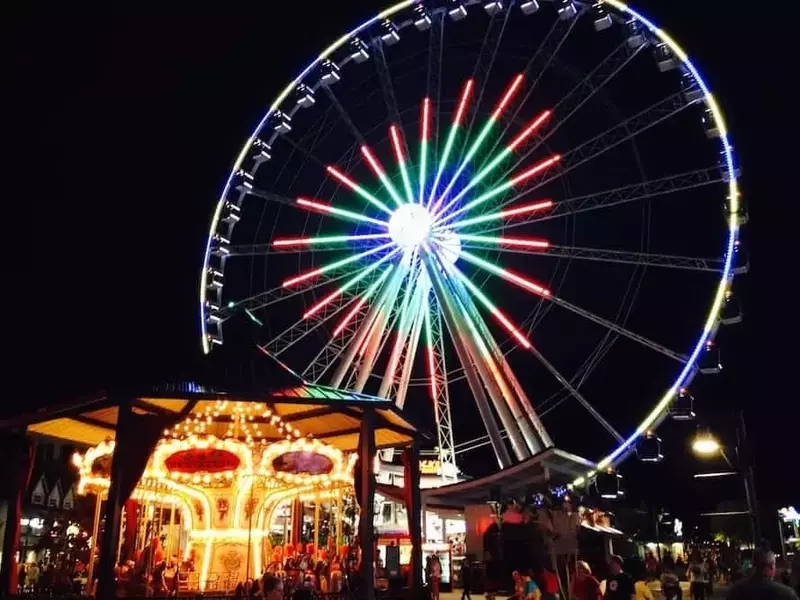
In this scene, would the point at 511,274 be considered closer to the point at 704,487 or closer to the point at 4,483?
the point at 4,483

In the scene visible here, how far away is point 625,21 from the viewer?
68.9ft

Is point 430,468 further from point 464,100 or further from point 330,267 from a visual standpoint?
point 464,100

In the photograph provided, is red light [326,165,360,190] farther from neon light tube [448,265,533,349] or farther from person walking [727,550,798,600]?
person walking [727,550,798,600]

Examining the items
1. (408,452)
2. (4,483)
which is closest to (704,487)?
(408,452)

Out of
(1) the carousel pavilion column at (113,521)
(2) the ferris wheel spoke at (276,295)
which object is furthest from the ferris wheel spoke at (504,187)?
(1) the carousel pavilion column at (113,521)

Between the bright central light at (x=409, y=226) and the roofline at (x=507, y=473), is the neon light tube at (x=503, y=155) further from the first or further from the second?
the roofline at (x=507, y=473)

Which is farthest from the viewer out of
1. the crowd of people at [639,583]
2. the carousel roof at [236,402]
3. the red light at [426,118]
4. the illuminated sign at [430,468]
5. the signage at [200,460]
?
the illuminated sign at [430,468]

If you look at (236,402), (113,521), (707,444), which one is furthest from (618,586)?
(236,402)

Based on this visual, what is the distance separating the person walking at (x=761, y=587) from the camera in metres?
4.45

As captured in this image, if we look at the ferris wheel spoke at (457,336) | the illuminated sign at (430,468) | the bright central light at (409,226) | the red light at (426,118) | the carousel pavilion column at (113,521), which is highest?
the red light at (426,118)

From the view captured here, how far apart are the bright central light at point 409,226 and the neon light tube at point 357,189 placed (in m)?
0.45

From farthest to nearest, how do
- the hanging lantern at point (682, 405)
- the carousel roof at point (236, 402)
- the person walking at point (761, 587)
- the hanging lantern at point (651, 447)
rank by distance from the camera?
the hanging lantern at point (651, 447) → the hanging lantern at point (682, 405) → the carousel roof at point (236, 402) → the person walking at point (761, 587)

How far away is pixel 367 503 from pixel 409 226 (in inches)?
486

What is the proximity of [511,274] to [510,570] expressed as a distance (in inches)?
478
